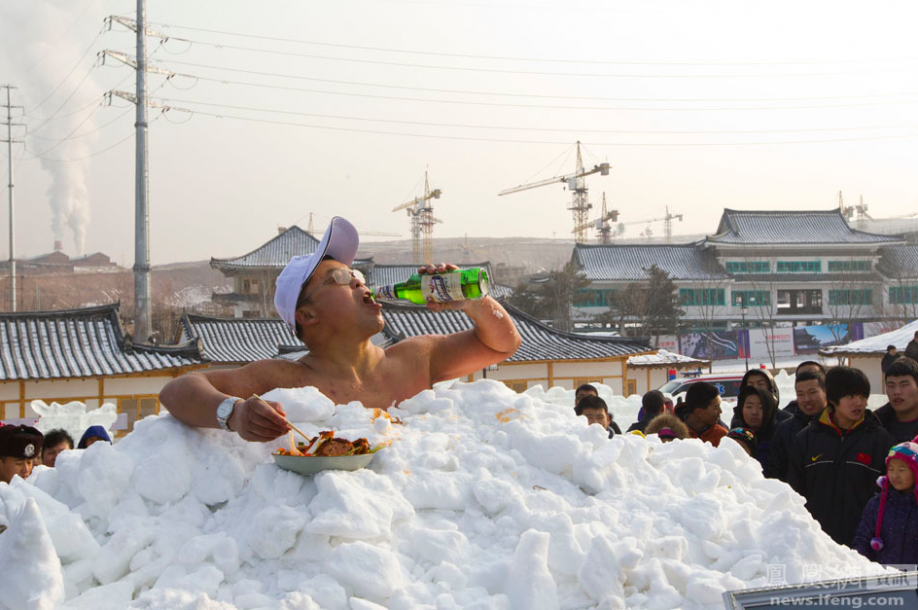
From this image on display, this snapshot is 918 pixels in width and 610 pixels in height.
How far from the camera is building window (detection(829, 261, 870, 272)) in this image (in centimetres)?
3453

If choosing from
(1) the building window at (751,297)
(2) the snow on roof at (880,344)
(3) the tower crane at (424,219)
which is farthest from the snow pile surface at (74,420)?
(3) the tower crane at (424,219)

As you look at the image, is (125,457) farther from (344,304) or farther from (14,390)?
(14,390)

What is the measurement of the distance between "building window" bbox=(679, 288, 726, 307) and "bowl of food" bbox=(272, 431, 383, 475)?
3297cm

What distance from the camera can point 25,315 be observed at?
1299 centimetres

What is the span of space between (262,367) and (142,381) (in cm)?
1113

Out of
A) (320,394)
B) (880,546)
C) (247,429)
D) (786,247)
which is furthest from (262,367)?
(786,247)

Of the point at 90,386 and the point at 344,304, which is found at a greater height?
the point at 344,304

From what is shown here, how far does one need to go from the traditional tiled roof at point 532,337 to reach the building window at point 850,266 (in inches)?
923

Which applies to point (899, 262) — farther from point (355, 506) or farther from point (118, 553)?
point (118, 553)

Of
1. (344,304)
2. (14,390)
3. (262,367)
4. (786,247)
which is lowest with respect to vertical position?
(14,390)

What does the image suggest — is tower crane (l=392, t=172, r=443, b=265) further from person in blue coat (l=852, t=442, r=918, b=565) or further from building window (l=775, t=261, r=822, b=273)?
person in blue coat (l=852, t=442, r=918, b=565)

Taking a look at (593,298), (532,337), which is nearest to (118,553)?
(532,337)

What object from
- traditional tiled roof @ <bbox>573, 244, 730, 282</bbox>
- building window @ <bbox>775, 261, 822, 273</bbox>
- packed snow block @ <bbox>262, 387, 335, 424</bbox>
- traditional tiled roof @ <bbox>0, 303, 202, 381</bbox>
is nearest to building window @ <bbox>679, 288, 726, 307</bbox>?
traditional tiled roof @ <bbox>573, 244, 730, 282</bbox>

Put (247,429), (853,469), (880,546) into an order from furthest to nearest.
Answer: (853,469) < (880,546) < (247,429)
